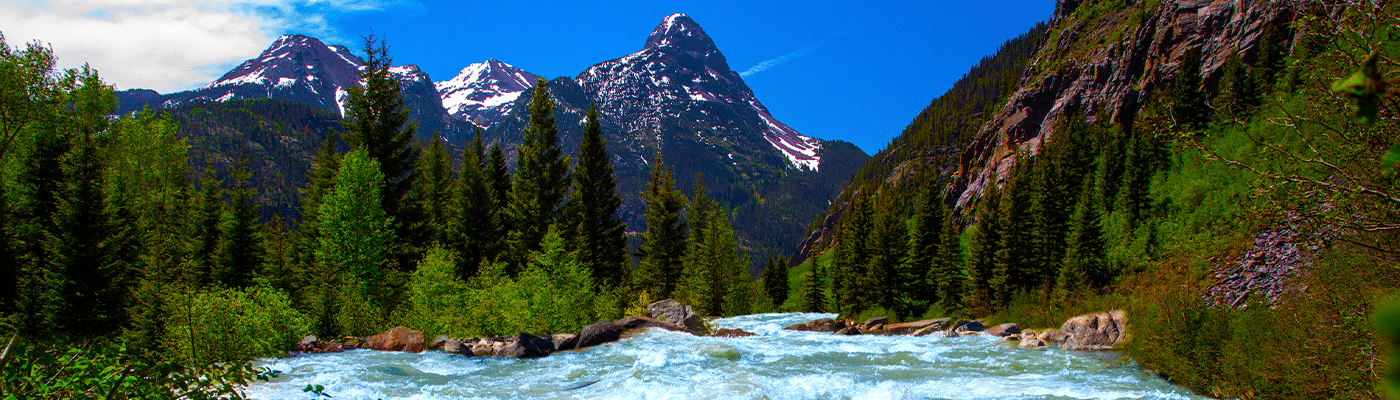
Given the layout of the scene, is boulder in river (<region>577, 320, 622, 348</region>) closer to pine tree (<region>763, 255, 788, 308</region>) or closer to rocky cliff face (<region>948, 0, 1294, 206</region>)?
rocky cliff face (<region>948, 0, 1294, 206</region>)

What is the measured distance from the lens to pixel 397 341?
17.2 metres

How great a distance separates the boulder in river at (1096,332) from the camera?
62.4 ft

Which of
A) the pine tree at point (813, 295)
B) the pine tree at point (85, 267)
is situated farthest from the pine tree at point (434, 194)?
the pine tree at point (813, 295)

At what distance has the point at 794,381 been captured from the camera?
13.4 m

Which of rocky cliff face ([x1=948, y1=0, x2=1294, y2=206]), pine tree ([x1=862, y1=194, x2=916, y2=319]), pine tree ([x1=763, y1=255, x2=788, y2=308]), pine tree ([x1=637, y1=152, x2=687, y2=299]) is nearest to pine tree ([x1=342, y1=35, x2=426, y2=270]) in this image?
pine tree ([x1=637, y1=152, x2=687, y2=299])

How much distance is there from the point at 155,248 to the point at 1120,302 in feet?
98.2

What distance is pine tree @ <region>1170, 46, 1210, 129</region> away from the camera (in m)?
51.2

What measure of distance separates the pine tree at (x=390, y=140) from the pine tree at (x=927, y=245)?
3121 cm

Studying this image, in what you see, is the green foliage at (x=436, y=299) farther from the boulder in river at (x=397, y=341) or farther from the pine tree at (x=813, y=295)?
the pine tree at (x=813, y=295)

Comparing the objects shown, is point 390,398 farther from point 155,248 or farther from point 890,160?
point 890,160

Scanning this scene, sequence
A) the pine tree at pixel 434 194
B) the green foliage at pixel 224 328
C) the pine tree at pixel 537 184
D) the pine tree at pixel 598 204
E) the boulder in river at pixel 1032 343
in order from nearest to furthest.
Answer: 1. the green foliage at pixel 224 328
2. the boulder in river at pixel 1032 343
3. the pine tree at pixel 434 194
4. the pine tree at pixel 537 184
5. the pine tree at pixel 598 204

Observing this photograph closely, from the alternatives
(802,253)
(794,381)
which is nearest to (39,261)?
(794,381)

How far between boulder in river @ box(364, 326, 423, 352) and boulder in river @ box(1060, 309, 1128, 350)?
765 inches

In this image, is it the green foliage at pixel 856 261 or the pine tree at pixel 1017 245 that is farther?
the green foliage at pixel 856 261
